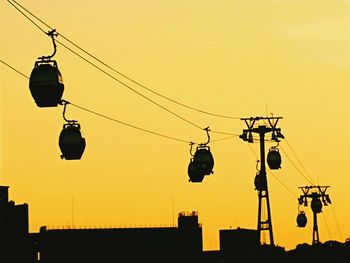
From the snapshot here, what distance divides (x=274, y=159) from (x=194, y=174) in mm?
24910

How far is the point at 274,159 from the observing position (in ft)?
305

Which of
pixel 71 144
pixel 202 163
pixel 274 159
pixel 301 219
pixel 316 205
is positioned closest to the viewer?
pixel 71 144

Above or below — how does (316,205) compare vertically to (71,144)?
above

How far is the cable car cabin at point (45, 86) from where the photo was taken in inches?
1721

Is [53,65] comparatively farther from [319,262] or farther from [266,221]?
[319,262]

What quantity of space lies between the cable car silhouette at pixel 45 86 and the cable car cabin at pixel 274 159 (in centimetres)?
4932

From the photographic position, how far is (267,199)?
3848 inches

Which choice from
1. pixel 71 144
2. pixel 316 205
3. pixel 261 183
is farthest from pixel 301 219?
pixel 71 144

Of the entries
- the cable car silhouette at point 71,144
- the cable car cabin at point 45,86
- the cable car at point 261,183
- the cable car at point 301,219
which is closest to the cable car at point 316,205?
the cable car at point 301,219

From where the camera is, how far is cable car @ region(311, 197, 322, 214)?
474 ft

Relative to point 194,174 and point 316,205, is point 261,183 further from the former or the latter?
point 316,205

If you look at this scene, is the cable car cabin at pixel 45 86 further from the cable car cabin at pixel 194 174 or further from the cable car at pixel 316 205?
the cable car at pixel 316 205

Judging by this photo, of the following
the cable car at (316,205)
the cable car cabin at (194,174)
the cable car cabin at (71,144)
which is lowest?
the cable car cabin at (71,144)

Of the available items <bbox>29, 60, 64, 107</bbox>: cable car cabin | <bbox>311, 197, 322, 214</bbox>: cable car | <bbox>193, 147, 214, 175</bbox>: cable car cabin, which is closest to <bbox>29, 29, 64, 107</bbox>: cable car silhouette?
<bbox>29, 60, 64, 107</bbox>: cable car cabin
